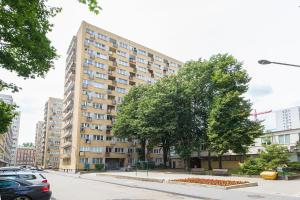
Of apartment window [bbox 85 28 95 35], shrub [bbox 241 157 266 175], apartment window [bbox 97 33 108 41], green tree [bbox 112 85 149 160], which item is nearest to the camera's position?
shrub [bbox 241 157 266 175]

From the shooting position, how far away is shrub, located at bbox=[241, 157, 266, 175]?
29228 millimetres

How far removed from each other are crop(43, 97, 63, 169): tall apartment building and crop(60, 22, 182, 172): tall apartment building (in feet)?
192

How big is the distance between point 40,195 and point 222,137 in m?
28.5

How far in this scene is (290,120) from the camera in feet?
506

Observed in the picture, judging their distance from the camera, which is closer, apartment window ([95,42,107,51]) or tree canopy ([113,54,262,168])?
tree canopy ([113,54,262,168])

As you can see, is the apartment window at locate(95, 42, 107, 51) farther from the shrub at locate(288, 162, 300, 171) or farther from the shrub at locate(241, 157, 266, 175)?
the shrub at locate(288, 162, 300, 171)

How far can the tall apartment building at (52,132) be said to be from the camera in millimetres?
126000

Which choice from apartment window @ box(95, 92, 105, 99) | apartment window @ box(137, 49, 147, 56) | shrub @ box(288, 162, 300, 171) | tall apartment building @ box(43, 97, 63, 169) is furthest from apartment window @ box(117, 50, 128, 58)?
tall apartment building @ box(43, 97, 63, 169)

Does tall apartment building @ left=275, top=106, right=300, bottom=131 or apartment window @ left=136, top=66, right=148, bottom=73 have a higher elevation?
apartment window @ left=136, top=66, right=148, bottom=73

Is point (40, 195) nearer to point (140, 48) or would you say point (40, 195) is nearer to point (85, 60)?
point (85, 60)

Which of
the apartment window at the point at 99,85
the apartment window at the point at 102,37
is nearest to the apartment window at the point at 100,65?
the apartment window at the point at 99,85

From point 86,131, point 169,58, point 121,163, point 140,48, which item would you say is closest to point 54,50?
point 86,131

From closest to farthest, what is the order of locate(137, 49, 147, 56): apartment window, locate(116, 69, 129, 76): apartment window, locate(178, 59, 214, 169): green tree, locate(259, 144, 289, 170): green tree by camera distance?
locate(259, 144, 289, 170): green tree → locate(178, 59, 214, 169): green tree → locate(116, 69, 129, 76): apartment window → locate(137, 49, 147, 56): apartment window

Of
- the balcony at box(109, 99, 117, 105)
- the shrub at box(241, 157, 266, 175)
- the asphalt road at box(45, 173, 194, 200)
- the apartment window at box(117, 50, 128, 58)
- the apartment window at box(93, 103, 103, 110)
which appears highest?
the apartment window at box(117, 50, 128, 58)
